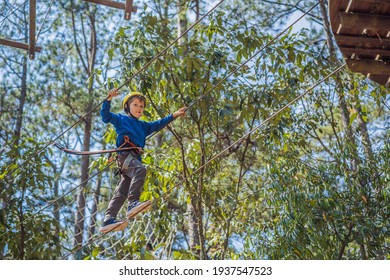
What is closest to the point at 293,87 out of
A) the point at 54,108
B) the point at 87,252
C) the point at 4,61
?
the point at 87,252

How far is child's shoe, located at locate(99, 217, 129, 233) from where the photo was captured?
17.8ft

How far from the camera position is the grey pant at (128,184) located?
5.57 meters

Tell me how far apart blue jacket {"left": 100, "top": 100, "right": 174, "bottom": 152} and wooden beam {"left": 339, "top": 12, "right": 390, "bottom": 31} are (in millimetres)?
1750

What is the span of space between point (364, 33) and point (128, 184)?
201 cm

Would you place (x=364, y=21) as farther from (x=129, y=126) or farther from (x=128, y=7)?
(x=128, y=7)

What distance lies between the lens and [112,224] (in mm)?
5461

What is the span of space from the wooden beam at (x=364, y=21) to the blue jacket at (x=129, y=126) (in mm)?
1750

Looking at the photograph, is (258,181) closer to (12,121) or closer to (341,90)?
(341,90)

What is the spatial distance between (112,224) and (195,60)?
2.04 m

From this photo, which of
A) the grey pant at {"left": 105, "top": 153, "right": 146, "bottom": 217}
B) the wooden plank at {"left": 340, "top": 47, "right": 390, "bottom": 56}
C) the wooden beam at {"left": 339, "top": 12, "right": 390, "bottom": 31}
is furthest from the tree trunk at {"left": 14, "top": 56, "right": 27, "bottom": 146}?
the wooden beam at {"left": 339, "top": 12, "right": 390, "bottom": 31}

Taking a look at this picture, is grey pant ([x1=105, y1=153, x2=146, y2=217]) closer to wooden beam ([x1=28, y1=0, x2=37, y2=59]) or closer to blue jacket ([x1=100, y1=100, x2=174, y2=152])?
blue jacket ([x1=100, y1=100, x2=174, y2=152])

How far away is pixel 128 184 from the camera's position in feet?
18.6

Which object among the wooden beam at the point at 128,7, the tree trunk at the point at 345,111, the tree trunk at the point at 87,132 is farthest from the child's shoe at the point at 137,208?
the tree trunk at the point at 87,132

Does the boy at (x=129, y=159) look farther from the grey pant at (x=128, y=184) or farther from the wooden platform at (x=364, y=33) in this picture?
the wooden platform at (x=364, y=33)
